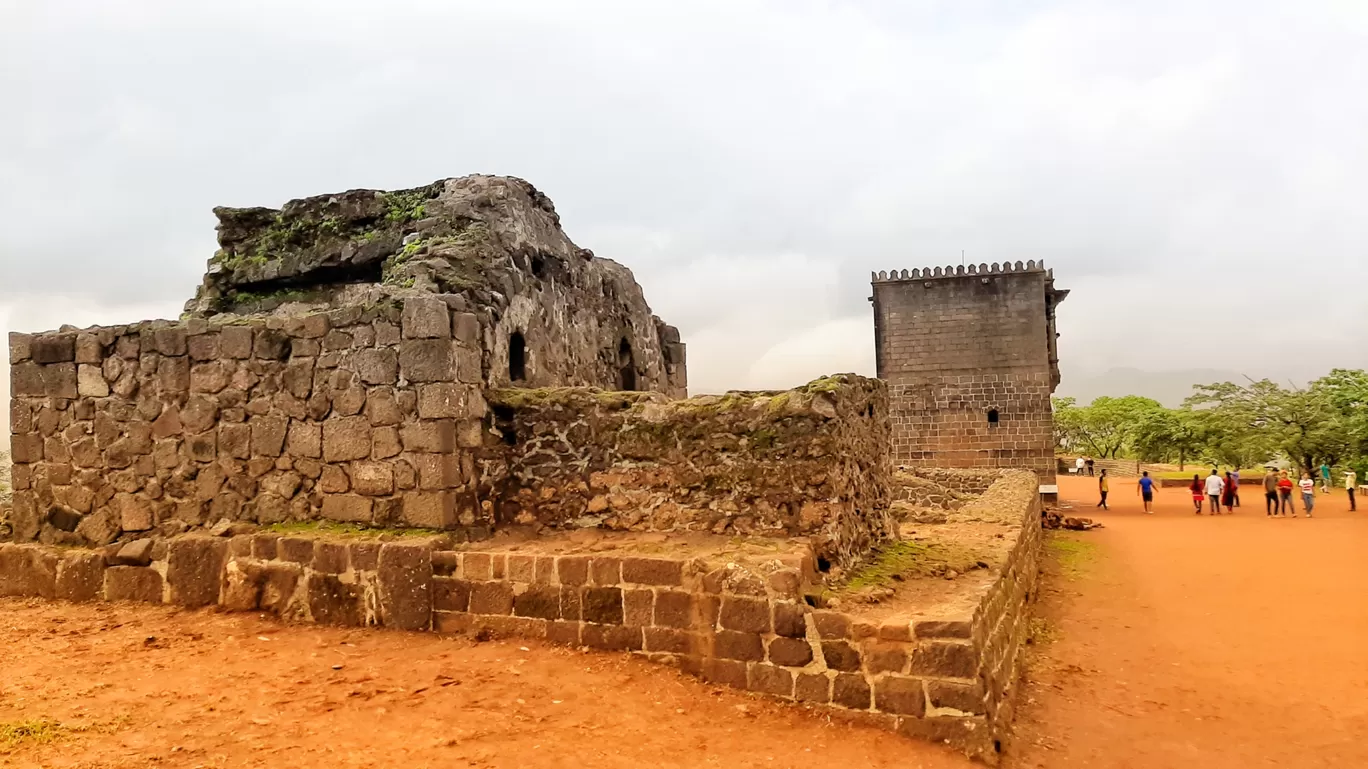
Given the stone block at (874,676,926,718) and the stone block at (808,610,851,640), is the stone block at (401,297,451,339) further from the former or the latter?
the stone block at (874,676,926,718)

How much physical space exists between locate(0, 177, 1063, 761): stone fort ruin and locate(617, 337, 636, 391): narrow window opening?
1.62 metres

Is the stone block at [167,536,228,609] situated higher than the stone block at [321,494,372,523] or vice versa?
the stone block at [321,494,372,523]

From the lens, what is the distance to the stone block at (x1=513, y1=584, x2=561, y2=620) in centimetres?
571

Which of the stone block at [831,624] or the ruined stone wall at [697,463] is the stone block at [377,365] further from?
the stone block at [831,624]

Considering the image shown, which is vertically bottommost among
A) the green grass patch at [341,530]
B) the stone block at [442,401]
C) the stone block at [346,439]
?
the green grass patch at [341,530]

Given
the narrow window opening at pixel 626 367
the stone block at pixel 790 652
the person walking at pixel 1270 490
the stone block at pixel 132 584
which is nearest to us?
the stone block at pixel 790 652

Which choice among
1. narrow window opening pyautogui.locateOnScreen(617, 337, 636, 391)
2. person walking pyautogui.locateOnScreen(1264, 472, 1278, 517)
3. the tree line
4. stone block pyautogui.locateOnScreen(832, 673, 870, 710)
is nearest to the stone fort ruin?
stone block pyautogui.locateOnScreen(832, 673, 870, 710)

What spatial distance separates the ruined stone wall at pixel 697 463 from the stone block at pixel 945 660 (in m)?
1.23

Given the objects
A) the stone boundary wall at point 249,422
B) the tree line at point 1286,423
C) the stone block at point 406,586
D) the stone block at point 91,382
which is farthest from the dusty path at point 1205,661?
the tree line at point 1286,423

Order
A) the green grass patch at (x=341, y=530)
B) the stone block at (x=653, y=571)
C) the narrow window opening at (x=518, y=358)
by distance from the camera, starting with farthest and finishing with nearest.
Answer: the narrow window opening at (x=518, y=358) → the green grass patch at (x=341, y=530) → the stone block at (x=653, y=571)

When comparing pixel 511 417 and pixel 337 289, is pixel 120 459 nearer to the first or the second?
pixel 337 289

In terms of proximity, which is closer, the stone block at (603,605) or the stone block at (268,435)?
the stone block at (603,605)

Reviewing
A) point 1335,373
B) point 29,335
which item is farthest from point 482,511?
point 1335,373

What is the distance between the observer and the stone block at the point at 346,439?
6.56 meters
